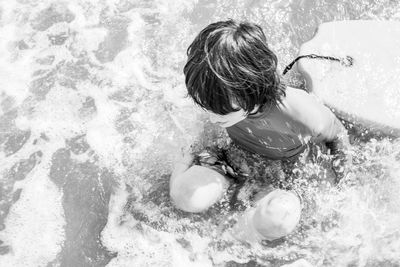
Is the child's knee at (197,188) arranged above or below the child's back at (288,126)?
below

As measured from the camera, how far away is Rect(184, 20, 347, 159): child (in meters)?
1.57

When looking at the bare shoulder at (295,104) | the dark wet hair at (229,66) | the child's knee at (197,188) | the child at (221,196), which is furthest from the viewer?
the child's knee at (197,188)

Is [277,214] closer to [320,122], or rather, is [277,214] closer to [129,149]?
[320,122]

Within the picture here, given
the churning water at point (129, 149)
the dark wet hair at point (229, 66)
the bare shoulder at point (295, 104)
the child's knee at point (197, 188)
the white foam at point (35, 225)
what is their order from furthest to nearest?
the white foam at point (35, 225)
the churning water at point (129, 149)
the child's knee at point (197, 188)
the bare shoulder at point (295, 104)
the dark wet hair at point (229, 66)

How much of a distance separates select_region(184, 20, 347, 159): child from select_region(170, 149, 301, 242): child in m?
0.33

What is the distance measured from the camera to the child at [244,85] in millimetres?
1568

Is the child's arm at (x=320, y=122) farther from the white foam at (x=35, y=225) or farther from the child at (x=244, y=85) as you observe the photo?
the white foam at (x=35, y=225)

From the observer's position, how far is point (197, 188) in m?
2.21

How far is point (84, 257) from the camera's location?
249 cm

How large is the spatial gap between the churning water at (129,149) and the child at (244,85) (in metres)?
0.50

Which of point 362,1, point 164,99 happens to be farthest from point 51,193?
point 362,1

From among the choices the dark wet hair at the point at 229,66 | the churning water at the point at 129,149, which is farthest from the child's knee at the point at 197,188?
the dark wet hair at the point at 229,66

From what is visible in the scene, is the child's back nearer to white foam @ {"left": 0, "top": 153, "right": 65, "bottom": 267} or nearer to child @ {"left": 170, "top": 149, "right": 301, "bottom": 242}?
child @ {"left": 170, "top": 149, "right": 301, "bottom": 242}

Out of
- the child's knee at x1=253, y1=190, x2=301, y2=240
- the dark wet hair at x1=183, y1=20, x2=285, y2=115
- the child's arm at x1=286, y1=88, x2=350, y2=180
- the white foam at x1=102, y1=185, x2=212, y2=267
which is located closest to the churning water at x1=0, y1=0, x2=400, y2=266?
the white foam at x1=102, y1=185, x2=212, y2=267
